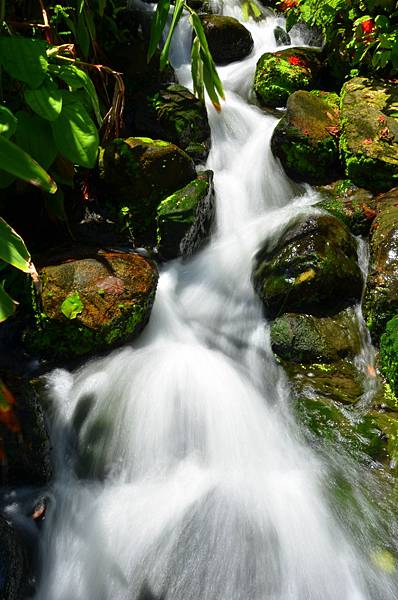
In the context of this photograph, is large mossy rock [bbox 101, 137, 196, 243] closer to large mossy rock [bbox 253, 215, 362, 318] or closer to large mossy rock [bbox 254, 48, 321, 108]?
large mossy rock [bbox 253, 215, 362, 318]

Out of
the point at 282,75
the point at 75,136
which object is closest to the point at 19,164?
the point at 75,136

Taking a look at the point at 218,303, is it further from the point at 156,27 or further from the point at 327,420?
the point at 156,27

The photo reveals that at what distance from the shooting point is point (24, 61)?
8.48ft

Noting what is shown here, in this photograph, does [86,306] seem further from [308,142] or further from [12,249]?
[308,142]

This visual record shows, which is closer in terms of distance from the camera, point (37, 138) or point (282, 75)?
point (37, 138)

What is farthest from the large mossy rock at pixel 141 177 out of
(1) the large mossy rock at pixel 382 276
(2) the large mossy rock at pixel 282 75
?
(2) the large mossy rock at pixel 282 75

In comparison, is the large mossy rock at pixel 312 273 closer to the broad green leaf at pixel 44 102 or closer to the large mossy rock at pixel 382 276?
the large mossy rock at pixel 382 276

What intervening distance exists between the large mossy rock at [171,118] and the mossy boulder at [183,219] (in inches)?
43.6

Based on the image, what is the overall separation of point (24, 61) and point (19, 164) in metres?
1.17

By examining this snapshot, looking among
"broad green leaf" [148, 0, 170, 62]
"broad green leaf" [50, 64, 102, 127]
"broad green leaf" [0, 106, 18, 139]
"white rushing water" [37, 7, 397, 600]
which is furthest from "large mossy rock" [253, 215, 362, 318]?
"broad green leaf" [0, 106, 18, 139]

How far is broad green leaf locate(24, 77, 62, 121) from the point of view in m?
2.58

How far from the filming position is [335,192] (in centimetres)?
518

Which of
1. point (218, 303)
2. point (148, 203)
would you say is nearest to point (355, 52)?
point (148, 203)

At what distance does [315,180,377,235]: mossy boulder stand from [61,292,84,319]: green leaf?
2744 millimetres
